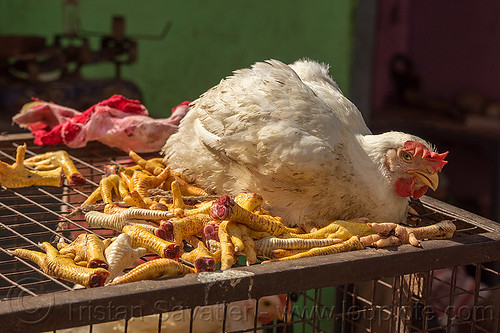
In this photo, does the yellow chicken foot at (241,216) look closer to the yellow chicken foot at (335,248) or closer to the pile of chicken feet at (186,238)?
the pile of chicken feet at (186,238)

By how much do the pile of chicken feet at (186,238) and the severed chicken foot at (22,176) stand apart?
26 cm

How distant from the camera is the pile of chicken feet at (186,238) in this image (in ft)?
5.70

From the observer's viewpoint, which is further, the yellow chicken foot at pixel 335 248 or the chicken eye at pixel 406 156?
the chicken eye at pixel 406 156

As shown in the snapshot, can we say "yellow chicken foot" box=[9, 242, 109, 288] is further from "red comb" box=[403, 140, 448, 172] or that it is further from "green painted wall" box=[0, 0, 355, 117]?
"green painted wall" box=[0, 0, 355, 117]

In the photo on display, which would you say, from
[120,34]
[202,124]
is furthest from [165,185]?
[120,34]

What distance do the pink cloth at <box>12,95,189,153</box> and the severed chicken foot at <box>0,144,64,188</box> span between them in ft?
1.21

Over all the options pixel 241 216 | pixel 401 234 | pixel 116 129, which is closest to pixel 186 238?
pixel 241 216

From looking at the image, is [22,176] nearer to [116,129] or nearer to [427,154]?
[116,129]

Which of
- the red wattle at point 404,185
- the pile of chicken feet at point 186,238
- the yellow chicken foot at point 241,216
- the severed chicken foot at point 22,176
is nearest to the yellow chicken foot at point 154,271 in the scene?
the pile of chicken feet at point 186,238

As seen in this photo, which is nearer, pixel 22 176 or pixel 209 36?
pixel 22 176

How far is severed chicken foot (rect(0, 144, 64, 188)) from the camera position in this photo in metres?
2.40

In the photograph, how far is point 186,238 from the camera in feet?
6.57

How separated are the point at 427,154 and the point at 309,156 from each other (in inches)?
13.2

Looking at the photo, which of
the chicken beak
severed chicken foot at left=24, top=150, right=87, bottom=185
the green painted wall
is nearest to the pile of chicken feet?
the chicken beak
